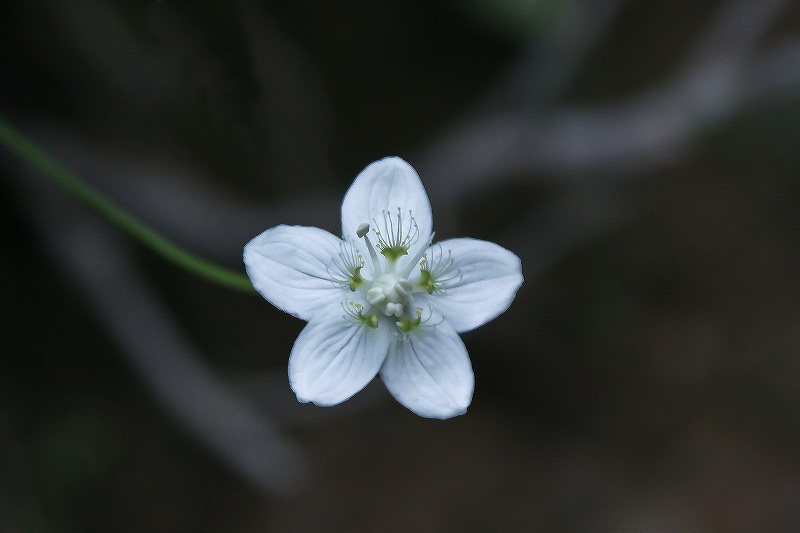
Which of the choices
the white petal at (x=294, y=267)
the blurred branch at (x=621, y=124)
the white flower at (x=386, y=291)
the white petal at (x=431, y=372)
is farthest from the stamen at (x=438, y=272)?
the blurred branch at (x=621, y=124)

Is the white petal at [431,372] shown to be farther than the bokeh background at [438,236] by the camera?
No

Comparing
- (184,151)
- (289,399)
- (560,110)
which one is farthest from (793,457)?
(184,151)

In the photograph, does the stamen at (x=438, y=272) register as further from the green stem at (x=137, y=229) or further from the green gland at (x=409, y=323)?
the green stem at (x=137, y=229)

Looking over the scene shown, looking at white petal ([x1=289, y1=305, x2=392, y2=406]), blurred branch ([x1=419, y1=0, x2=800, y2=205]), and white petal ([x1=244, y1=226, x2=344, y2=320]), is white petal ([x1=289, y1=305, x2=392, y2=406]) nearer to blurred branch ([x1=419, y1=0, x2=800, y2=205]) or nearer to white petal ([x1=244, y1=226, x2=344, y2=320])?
white petal ([x1=244, y1=226, x2=344, y2=320])

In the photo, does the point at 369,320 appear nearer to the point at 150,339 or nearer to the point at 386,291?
the point at 386,291

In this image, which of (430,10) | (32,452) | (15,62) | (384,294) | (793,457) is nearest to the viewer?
(384,294)

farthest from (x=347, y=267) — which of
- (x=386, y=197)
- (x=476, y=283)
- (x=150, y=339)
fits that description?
(x=150, y=339)

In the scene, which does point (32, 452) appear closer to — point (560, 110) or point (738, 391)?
point (560, 110)

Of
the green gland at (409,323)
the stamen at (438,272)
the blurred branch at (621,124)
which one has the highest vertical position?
the blurred branch at (621,124)
